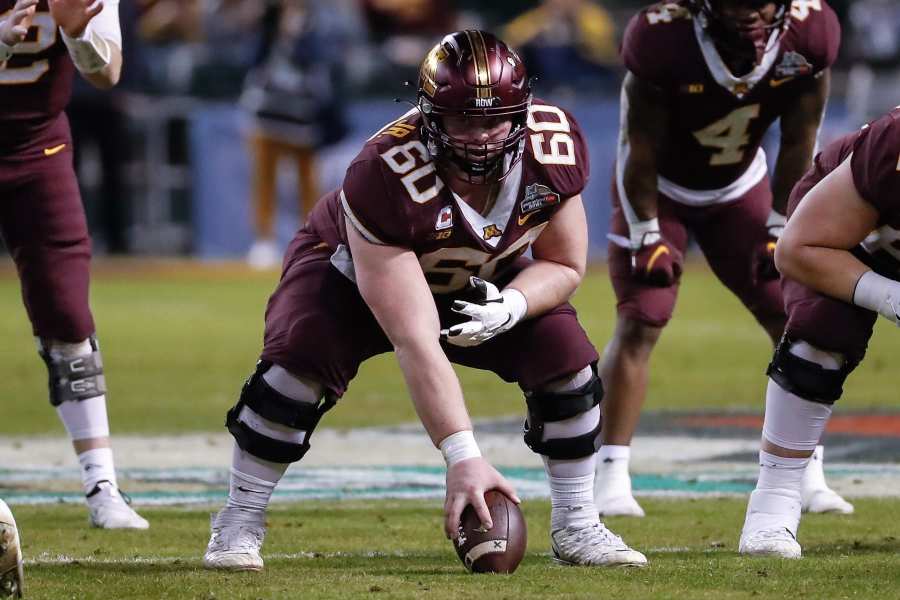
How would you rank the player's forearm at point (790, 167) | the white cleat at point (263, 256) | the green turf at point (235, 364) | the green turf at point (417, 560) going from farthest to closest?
1. the white cleat at point (263, 256)
2. the green turf at point (235, 364)
3. the player's forearm at point (790, 167)
4. the green turf at point (417, 560)

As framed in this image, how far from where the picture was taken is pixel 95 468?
590cm

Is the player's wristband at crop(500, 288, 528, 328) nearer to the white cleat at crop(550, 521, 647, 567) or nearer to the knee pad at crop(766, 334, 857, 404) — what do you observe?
the white cleat at crop(550, 521, 647, 567)

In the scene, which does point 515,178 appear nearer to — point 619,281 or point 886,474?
point 619,281

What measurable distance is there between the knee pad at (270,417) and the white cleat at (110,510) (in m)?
1.01

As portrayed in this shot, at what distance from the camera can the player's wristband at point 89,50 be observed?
5.50 metres

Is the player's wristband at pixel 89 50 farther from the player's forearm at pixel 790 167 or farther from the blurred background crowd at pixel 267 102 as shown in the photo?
the blurred background crowd at pixel 267 102

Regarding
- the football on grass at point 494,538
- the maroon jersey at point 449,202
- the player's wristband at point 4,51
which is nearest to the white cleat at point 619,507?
the maroon jersey at point 449,202

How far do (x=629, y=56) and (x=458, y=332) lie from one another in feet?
5.99

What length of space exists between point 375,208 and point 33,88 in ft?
5.86

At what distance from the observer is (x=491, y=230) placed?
187 inches

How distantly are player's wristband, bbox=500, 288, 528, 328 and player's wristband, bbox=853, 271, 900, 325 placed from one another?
0.85 metres

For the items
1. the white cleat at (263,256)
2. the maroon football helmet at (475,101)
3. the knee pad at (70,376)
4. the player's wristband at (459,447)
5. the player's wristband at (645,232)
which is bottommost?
the white cleat at (263,256)

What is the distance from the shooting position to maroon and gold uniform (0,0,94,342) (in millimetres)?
5820

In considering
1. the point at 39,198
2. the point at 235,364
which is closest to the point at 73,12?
the point at 39,198
